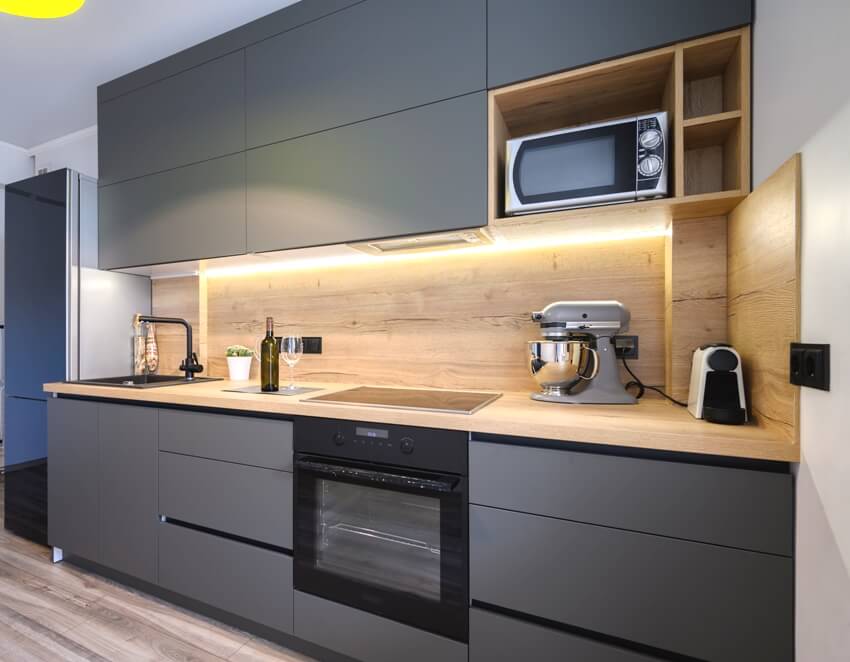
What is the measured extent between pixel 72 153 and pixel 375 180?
3.11 meters

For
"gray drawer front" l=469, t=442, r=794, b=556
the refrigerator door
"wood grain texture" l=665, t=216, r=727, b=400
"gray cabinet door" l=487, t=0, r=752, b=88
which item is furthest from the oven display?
the refrigerator door

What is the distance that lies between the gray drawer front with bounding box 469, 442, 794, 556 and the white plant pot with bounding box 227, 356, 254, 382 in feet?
5.14

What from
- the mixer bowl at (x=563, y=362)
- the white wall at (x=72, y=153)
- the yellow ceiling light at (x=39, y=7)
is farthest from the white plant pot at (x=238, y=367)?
the white wall at (x=72, y=153)

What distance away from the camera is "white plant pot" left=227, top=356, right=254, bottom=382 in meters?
2.23

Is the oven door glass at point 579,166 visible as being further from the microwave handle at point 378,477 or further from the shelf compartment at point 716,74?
the microwave handle at point 378,477

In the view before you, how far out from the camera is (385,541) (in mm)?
1331

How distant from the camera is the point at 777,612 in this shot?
0.90 metres

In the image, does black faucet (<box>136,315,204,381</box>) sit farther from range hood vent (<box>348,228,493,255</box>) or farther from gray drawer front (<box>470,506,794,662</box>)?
gray drawer front (<box>470,506,794,662</box>)

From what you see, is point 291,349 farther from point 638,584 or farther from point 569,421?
point 638,584

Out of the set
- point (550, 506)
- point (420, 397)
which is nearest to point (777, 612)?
point (550, 506)

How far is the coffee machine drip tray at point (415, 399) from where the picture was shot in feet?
4.30

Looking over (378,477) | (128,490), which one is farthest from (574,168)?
(128,490)

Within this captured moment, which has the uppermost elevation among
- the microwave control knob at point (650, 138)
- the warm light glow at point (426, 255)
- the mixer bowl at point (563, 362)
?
the microwave control knob at point (650, 138)

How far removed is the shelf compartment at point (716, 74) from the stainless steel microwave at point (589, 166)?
230mm
